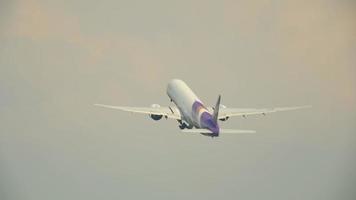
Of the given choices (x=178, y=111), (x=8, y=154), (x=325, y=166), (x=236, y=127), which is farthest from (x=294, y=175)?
(x=8, y=154)

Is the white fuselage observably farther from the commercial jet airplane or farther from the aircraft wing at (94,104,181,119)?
the aircraft wing at (94,104,181,119)

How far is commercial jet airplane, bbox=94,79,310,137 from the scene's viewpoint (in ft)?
33.3

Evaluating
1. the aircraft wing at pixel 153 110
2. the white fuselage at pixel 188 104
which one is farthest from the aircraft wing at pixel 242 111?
the aircraft wing at pixel 153 110

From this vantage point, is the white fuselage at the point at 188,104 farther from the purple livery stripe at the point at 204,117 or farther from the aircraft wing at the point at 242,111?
the aircraft wing at the point at 242,111

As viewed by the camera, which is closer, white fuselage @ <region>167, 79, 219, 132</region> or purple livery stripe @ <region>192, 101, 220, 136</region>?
purple livery stripe @ <region>192, 101, 220, 136</region>

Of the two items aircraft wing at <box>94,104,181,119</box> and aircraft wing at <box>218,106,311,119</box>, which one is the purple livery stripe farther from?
aircraft wing at <box>94,104,181,119</box>

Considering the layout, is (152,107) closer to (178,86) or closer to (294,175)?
(178,86)

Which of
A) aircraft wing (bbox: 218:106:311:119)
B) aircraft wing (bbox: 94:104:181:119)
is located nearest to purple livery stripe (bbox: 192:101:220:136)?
aircraft wing (bbox: 218:106:311:119)

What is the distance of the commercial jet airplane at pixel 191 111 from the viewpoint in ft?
33.3

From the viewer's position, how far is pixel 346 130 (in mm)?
11031

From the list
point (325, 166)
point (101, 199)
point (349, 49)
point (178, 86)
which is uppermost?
point (349, 49)

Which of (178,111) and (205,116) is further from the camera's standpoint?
(178,111)

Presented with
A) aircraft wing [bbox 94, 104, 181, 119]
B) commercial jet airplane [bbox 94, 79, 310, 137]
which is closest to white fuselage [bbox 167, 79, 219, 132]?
commercial jet airplane [bbox 94, 79, 310, 137]

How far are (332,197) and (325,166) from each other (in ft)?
1.65
